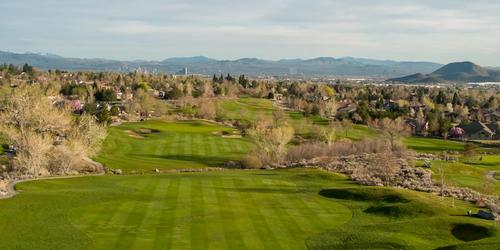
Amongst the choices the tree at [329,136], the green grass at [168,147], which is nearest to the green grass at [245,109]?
the green grass at [168,147]

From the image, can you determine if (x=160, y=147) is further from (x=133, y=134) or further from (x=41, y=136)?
(x=41, y=136)

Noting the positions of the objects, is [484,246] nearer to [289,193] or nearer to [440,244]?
[440,244]

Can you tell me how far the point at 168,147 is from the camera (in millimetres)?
95250

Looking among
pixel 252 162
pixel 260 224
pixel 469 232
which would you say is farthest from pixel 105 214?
pixel 252 162

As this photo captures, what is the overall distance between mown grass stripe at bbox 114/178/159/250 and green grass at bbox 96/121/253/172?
28090mm

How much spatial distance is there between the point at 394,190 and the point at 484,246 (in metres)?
16.7

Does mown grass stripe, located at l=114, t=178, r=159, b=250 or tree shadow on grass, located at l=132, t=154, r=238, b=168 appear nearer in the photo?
mown grass stripe, located at l=114, t=178, r=159, b=250

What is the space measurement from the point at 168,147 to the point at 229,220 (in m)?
59.7

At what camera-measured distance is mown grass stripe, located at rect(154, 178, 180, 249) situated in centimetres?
3134

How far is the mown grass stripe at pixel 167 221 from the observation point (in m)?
31.3

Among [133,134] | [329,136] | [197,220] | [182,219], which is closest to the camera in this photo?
[197,220]

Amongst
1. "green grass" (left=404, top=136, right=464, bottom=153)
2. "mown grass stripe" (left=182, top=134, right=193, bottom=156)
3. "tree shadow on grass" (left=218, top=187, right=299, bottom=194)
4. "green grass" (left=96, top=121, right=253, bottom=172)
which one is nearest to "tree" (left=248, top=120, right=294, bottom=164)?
"green grass" (left=96, top=121, right=253, bottom=172)

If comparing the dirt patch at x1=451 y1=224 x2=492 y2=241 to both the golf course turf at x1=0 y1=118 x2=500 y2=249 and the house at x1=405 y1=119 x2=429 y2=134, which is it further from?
the house at x1=405 y1=119 x2=429 y2=134

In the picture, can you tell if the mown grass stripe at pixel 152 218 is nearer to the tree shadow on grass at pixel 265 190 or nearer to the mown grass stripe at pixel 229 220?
the mown grass stripe at pixel 229 220
